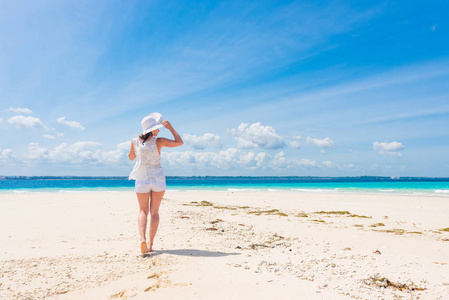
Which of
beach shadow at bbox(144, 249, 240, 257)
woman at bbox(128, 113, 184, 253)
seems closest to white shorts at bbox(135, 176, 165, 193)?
woman at bbox(128, 113, 184, 253)

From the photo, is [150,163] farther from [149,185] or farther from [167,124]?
[167,124]

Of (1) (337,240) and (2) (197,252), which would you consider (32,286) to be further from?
(1) (337,240)

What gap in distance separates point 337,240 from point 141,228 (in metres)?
4.22

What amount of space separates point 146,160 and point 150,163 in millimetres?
90

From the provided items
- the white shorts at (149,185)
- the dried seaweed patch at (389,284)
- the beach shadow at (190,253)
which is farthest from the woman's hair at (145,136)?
the dried seaweed patch at (389,284)

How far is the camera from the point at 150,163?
5250 mm

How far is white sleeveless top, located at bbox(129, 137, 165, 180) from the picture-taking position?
5.22 m

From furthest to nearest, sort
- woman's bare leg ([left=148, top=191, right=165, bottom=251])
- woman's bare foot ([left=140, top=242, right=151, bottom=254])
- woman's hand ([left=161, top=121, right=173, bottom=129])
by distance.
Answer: woman's bare leg ([left=148, top=191, right=165, bottom=251]) → woman's hand ([left=161, top=121, right=173, bottom=129]) → woman's bare foot ([left=140, top=242, right=151, bottom=254])

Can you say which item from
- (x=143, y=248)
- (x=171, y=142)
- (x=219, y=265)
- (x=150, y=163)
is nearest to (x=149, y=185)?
(x=150, y=163)

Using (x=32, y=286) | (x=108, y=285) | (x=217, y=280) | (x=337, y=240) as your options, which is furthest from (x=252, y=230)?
(x=32, y=286)

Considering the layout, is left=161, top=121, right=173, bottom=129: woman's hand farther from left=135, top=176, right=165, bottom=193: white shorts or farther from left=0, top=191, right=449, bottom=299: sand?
left=0, top=191, right=449, bottom=299: sand

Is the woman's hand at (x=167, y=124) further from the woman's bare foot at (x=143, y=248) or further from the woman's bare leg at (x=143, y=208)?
the woman's bare foot at (x=143, y=248)

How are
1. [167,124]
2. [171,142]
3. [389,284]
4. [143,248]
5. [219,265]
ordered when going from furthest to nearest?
1. [171,142]
2. [167,124]
3. [143,248]
4. [219,265]
5. [389,284]

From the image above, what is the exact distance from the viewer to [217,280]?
3797 mm
